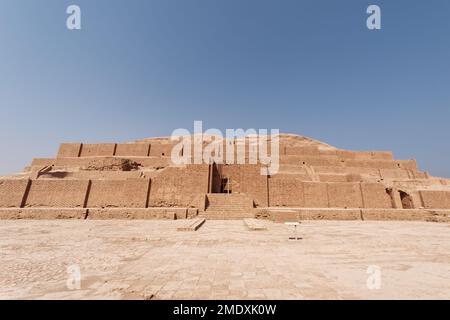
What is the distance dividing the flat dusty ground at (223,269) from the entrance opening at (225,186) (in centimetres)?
1147

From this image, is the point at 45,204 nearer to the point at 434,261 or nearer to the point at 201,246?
the point at 201,246

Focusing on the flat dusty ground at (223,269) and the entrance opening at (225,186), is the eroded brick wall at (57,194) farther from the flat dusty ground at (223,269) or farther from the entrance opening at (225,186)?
the entrance opening at (225,186)

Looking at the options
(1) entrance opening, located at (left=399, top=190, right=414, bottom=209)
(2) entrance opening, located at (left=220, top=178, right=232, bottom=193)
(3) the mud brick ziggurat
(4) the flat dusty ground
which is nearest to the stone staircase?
(3) the mud brick ziggurat

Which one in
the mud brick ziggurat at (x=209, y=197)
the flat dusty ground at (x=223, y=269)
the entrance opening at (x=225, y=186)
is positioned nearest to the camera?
the flat dusty ground at (x=223, y=269)

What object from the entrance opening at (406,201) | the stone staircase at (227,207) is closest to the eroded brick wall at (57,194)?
the stone staircase at (227,207)

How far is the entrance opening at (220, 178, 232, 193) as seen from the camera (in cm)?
1814

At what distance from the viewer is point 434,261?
15.3 feet

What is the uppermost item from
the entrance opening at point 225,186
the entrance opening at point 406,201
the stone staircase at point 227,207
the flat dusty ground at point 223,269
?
the entrance opening at point 225,186

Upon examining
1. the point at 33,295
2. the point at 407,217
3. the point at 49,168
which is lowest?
the point at 33,295

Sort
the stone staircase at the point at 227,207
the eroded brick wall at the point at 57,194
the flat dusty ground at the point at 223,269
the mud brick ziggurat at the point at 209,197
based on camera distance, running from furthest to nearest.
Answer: the eroded brick wall at the point at 57,194 < the mud brick ziggurat at the point at 209,197 < the stone staircase at the point at 227,207 < the flat dusty ground at the point at 223,269

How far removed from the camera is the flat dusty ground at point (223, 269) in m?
2.84
